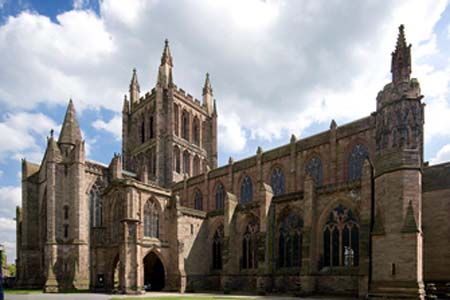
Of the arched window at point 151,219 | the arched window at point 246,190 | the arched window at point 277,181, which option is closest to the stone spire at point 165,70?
the arched window at point 246,190

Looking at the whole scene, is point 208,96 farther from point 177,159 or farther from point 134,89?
point 177,159

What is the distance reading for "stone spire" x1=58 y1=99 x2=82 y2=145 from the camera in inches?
1619

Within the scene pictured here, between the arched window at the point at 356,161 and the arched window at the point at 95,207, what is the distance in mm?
27698

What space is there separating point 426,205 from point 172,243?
20804 millimetres

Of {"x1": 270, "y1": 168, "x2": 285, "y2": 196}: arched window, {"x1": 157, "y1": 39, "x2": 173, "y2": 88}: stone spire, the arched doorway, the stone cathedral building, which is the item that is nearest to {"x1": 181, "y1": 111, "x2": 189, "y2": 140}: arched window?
the stone cathedral building

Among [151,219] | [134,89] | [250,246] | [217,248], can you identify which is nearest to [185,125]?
[134,89]

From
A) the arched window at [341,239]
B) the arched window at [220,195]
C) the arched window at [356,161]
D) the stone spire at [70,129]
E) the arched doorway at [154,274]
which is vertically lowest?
the arched doorway at [154,274]

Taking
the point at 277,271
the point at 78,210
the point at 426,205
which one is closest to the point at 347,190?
the point at 426,205

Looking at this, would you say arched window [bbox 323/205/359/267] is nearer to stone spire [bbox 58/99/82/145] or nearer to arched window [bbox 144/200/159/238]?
arched window [bbox 144/200/159/238]

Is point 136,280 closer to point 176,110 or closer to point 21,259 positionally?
point 21,259

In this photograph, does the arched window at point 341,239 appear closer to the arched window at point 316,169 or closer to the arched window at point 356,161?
the arched window at point 356,161

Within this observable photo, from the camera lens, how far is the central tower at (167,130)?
51.1m

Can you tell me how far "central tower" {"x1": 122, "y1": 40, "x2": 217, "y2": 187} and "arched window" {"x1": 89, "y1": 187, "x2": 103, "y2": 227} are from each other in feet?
22.9

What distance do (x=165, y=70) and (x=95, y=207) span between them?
926 inches
